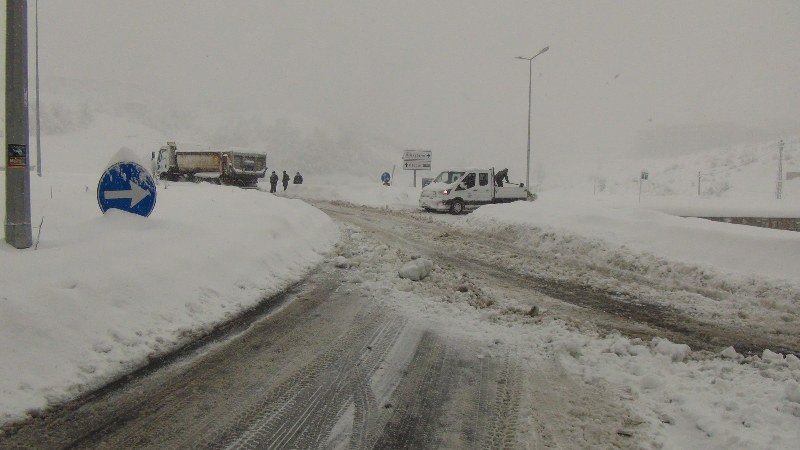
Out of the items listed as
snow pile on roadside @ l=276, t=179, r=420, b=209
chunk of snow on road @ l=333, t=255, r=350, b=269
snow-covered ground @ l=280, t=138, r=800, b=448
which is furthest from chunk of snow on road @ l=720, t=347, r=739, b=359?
snow pile on roadside @ l=276, t=179, r=420, b=209

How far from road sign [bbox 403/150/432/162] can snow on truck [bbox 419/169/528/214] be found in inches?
590

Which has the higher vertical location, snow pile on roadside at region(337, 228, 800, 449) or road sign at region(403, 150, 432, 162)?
road sign at region(403, 150, 432, 162)

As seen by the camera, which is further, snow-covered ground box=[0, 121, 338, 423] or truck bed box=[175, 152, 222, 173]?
truck bed box=[175, 152, 222, 173]

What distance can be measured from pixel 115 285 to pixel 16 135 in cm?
229

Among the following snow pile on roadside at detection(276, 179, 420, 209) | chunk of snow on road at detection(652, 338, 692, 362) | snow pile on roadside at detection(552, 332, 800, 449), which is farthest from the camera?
snow pile on roadside at detection(276, 179, 420, 209)

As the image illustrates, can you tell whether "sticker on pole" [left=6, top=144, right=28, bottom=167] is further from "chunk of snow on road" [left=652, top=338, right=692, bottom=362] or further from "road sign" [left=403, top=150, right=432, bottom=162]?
"road sign" [left=403, top=150, right=432, bottom=162]

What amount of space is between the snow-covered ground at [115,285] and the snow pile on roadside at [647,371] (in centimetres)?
237

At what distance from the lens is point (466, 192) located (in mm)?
23828

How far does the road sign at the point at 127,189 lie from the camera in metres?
7.76

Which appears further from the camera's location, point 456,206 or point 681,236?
point 456,206

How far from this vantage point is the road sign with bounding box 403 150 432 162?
39.4 m

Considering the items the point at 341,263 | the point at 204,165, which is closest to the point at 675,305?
the point at 341,263

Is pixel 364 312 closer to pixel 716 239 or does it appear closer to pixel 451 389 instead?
pixel 451 389

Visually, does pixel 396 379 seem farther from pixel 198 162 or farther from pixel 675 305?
pixel 198 162
